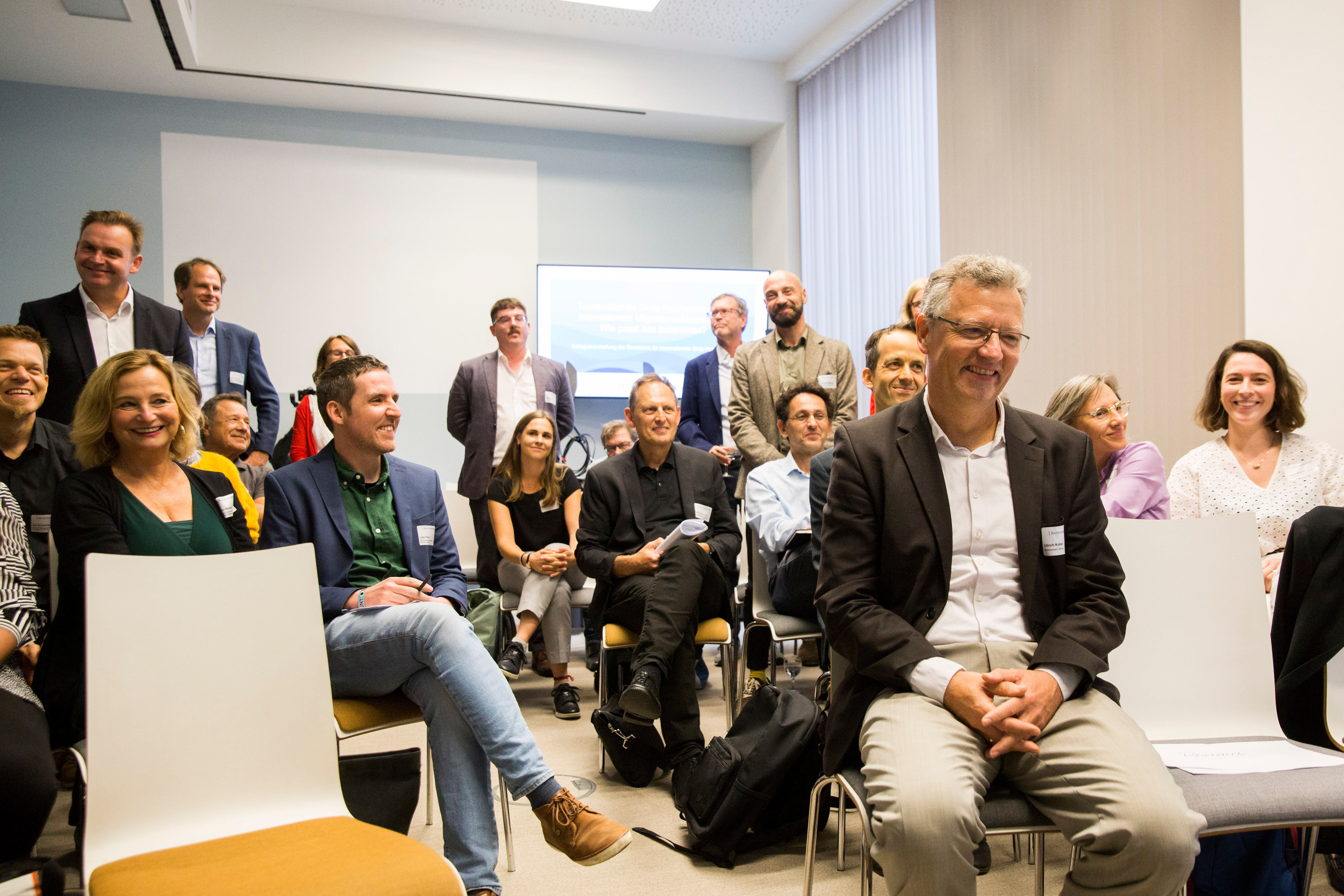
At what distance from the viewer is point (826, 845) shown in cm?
256

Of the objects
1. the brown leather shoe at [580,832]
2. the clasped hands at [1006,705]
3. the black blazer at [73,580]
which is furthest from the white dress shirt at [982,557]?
the black blazer at [73,580]

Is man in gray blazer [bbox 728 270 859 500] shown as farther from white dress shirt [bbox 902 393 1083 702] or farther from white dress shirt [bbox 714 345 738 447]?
white dress shirt [bbox 902 393 1083 702]

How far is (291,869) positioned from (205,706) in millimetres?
457

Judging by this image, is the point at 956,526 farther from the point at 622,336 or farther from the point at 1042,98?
the point at 622,336

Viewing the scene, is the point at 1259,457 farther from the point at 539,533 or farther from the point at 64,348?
the point at 64,348

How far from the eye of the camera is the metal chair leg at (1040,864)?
1772 millimetres

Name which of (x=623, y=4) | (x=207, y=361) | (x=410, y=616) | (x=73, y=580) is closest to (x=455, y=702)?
(x=410, y=616)

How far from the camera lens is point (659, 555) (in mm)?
3340

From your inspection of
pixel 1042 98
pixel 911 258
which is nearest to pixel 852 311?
pixel 911 258

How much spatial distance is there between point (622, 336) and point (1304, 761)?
218 inches

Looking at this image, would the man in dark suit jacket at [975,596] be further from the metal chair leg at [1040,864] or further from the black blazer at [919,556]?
the metal chair leg at [1040,864]

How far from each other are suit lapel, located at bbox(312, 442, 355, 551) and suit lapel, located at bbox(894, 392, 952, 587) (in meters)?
1.46

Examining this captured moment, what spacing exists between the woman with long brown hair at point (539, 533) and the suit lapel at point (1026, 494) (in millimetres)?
2495

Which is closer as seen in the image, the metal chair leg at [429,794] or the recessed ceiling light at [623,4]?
the metal chair leg at [429,794]
